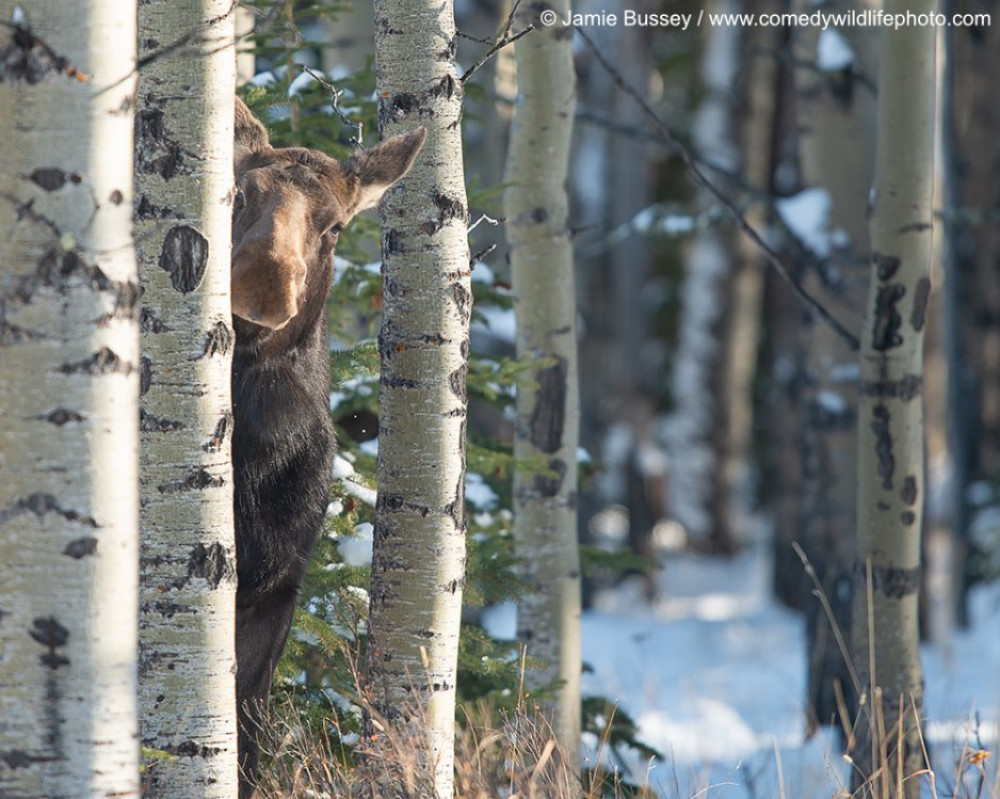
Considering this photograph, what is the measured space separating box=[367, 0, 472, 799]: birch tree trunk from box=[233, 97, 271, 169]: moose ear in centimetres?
63

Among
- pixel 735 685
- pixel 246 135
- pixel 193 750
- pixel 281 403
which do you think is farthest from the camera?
pixel 735 685

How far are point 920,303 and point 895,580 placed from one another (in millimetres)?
1139

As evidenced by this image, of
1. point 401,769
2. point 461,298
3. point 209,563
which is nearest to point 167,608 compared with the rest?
point 209,563

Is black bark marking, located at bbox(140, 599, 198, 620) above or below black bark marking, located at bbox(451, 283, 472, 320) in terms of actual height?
below

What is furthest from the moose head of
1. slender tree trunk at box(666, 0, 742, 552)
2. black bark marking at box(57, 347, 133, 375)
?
slender tree trunk at box(666, 0, 742, 552)

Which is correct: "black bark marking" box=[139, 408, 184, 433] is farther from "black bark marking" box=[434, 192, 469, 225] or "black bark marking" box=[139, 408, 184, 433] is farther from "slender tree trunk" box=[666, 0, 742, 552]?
"slender tree trunk" box=[666, 0, 742, 552]

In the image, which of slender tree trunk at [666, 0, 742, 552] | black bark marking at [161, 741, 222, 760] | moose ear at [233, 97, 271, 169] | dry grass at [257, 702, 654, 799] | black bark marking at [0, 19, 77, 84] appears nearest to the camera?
black bark marking at [0, 19, 77, 84]

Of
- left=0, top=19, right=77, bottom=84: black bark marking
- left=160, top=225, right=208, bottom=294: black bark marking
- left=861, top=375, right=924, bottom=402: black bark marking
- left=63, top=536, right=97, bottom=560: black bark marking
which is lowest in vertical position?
left=63, top=536, right=97, bottom=560: black bark marking

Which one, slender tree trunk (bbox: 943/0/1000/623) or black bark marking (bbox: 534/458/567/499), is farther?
slender tree trunk (bbox: 943/0/1000/623)

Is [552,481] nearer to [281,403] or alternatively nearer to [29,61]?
[281,403]

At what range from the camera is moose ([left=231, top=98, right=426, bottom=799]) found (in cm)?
357

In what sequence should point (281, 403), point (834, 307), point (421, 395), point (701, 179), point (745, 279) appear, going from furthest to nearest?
point (745, 279), point (834, 307), point (701, 179), point (281, 403), point (421, 395)

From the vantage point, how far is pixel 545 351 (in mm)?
5402

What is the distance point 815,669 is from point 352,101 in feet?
14.2
